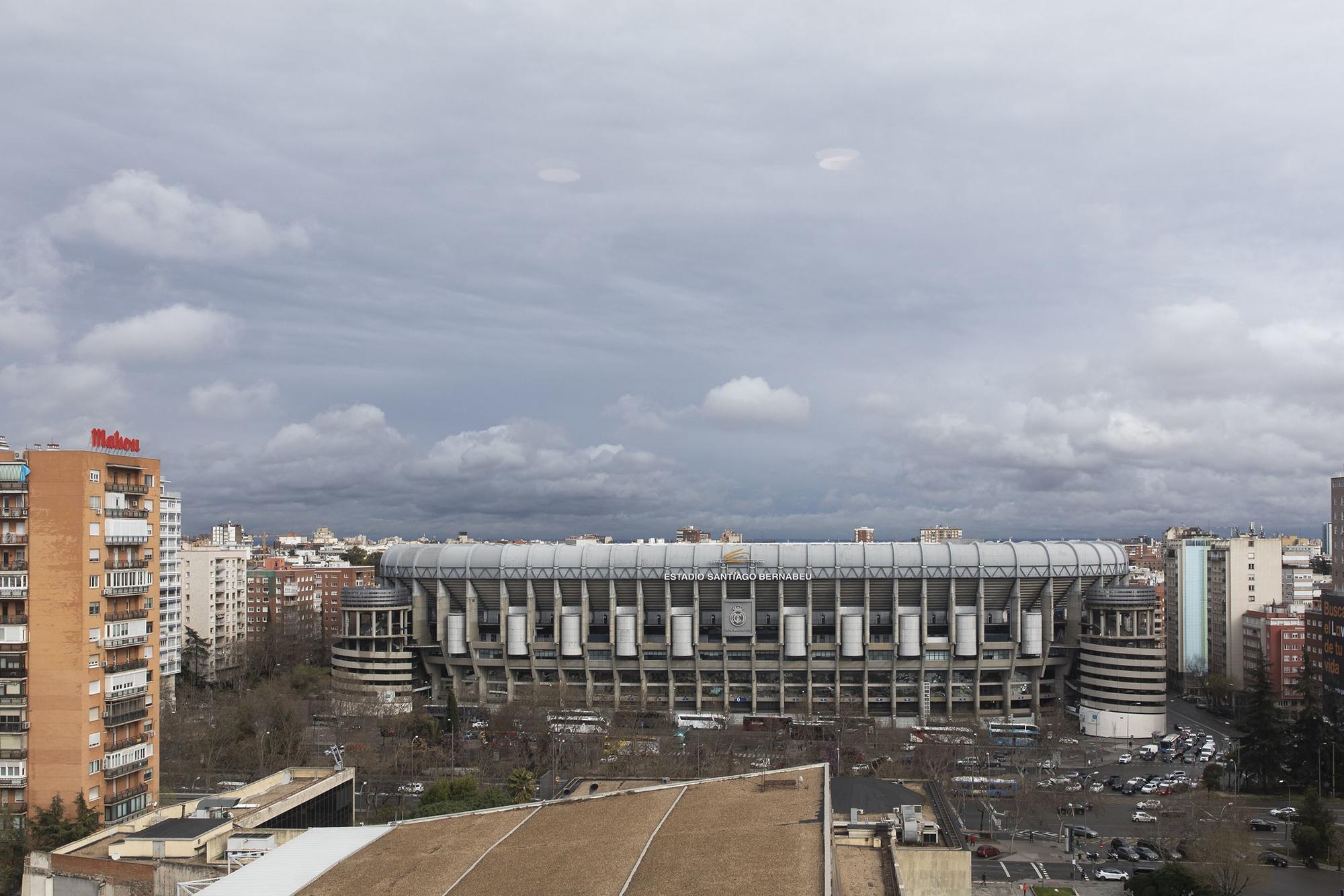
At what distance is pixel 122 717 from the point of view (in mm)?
48438

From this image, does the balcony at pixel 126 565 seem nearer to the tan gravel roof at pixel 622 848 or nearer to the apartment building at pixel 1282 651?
the tan gravel roof at pixel 622 848

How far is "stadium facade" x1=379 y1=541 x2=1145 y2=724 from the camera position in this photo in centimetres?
8694

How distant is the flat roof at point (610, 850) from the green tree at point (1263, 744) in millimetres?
43611

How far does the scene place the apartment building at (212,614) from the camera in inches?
4018

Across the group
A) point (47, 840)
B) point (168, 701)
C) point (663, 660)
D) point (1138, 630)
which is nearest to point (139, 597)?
point (47, 840)

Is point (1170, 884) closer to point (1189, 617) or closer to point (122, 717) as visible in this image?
point (122, 717)

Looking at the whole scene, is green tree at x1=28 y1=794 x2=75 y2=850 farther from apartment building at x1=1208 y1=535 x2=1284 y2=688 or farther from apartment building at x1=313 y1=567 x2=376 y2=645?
apartment building at x1=1208 y1=535 x2=1284 y2=688

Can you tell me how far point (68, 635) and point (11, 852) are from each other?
9281 millimetres

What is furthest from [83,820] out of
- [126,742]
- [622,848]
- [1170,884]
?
[1170,884]

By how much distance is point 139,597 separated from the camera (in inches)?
1983

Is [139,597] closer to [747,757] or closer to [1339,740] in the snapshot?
[747,757]

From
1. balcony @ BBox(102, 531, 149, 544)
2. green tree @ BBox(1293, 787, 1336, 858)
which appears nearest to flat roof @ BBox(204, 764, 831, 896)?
balcony @ BBox(102, 531, 149, 544)

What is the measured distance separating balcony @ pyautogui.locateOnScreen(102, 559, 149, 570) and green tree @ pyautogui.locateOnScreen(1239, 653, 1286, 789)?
6467cm

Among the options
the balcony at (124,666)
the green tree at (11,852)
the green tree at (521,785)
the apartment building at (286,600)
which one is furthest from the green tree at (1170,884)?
the apartment building at (286,600)
